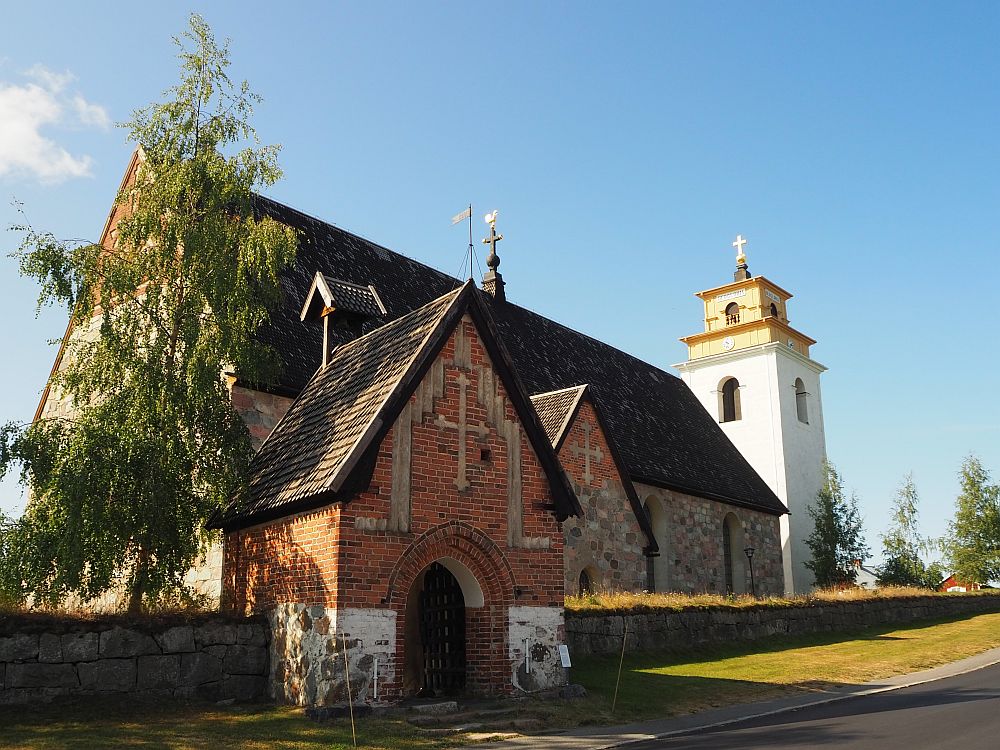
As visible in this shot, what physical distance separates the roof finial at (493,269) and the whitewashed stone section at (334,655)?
60.9ft

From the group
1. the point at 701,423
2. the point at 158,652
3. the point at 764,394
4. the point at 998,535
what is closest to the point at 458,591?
the point at 158,652

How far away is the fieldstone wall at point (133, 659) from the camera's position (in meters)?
10.6

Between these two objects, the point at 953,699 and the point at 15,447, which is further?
the point at 953,699

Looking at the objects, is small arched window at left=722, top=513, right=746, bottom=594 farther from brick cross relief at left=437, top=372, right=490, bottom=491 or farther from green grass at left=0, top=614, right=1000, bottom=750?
brick cross relief at left=437, top=372, right=490, bottom=491

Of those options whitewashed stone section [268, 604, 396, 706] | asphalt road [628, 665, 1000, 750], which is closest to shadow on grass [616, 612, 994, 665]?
asphalt road [628, 665, 1000, 750]

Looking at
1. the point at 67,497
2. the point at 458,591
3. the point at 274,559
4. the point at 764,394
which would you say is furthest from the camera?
the point at 764,394

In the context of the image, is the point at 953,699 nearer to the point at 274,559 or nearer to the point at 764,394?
the point at 274,559

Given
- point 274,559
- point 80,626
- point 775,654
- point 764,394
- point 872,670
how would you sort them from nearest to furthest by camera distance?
point 80,626, point 274,559, point 872,670, point 775,654, point 764,394

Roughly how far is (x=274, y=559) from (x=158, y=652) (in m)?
2.05

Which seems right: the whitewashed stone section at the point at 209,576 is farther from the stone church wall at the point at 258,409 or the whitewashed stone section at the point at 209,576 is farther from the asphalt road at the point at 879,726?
the asphalt road at the point at 879,726

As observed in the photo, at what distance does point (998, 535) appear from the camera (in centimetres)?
4138

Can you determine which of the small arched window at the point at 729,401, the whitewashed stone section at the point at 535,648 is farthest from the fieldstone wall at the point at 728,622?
the small arched window at the point at 729,401

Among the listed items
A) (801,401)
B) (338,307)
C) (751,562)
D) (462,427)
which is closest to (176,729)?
(462,427)

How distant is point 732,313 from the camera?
41.7m
